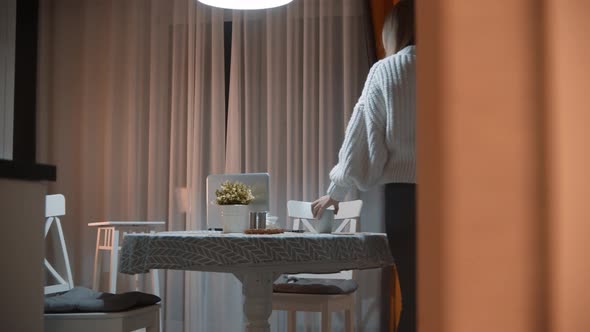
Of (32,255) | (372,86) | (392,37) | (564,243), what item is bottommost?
(32,255)

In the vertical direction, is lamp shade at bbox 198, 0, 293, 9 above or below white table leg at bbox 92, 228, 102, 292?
above

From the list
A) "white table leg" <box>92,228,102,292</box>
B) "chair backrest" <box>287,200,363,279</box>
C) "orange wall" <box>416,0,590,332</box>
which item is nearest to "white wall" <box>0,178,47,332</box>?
"orange wall" <box>416,0,590,332</box>

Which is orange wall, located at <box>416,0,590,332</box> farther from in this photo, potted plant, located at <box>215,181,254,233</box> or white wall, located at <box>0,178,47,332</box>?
potted plant, located at <box>215,181,254,233</box>

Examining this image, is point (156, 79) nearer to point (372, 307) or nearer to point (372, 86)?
point (372, 307)

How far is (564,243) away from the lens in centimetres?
36

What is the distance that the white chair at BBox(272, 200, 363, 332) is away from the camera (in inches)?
133

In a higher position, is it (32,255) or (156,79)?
(156,79)

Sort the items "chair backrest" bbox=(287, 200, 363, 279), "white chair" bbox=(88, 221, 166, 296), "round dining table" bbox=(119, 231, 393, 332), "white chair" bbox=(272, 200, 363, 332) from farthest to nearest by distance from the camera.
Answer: "white chair" bbox=(88, 221, 166, 296), "chair backrest" bbox=(287, 200, 363, 279), "white chair" bbox=(272, 200, 363, 332), "round dining table" bbox=(119, 231, 393, 332)

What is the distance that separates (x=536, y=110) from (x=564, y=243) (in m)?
0.07

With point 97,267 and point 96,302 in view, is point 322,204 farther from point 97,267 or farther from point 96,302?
point 97,267

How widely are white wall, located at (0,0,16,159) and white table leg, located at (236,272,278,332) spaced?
94 centimetres

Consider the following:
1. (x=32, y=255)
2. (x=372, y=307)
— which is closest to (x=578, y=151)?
(x=32, y=255)

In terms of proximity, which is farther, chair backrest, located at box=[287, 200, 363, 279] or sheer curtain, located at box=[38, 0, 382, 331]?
sheer curtain, located at box=[38, 0, 382, 331]

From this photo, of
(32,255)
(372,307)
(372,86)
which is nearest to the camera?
(32,255)
